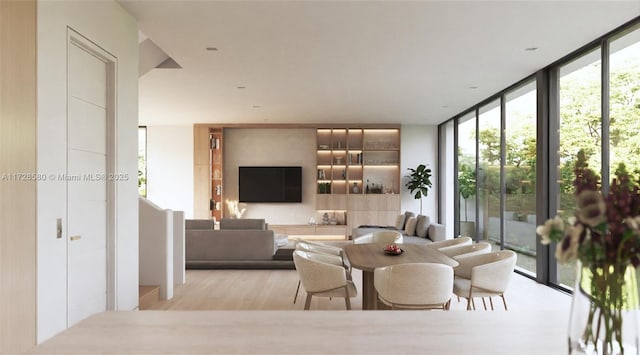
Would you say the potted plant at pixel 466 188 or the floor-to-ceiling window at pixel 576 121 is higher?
the floor-to-ceiling window at pixel 576 121

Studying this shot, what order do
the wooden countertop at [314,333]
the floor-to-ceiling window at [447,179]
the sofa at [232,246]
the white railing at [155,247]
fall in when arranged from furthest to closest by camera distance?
the floor-to-ceiling window at [447,179] → the sofa at [232,246] → the white railing at [155,247] → the wooden countertop at [314,333]

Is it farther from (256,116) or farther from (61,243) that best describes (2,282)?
(256,116)

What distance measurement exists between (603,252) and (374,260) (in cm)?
355

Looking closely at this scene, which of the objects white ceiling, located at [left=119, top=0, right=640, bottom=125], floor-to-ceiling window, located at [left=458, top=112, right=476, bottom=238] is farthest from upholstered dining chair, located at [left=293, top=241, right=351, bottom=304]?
floor-to-ceiling window, located at [left=458, top=112, right=476, bottom=238]

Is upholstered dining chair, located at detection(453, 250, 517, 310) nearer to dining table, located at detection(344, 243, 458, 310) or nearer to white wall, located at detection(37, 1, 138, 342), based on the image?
dining table, located at detection(344, 243, 458, 310)

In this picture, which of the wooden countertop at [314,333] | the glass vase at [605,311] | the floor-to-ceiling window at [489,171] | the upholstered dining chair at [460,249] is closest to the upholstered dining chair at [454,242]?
the upholstered dining chair at [460,249]

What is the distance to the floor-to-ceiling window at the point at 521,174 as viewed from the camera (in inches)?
274

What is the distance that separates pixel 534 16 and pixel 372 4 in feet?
4.91

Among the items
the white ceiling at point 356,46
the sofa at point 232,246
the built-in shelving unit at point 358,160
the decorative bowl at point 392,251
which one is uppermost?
the white ceiling at point 356,46

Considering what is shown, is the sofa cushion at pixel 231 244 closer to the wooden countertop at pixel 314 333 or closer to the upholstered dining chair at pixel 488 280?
the upholstered dining chair at pixel 488 280

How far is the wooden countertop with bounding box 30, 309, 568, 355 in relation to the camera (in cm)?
134

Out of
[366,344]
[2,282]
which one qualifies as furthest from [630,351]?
[2,282]

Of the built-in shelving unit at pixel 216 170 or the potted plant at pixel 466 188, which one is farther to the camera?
the built-in shelving unit at pixel 216 170

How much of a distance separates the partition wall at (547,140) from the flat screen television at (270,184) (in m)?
4.11
